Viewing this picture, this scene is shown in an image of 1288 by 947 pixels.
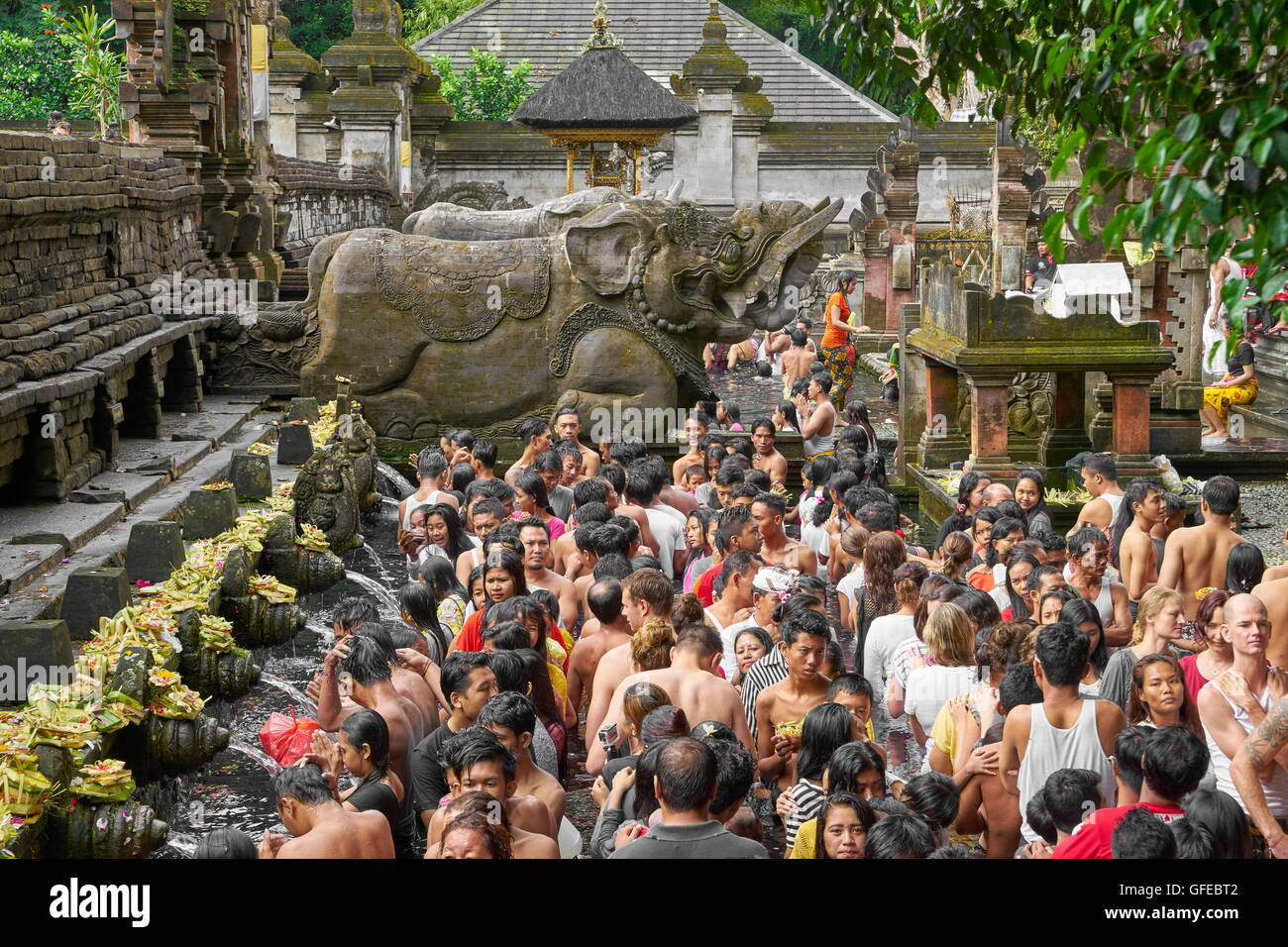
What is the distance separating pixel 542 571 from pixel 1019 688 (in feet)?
10.4

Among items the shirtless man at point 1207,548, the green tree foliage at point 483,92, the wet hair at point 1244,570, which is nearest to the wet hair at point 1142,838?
the wet hair at point 1244,570

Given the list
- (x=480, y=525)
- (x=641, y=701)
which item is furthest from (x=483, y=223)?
(x=641, y=701)

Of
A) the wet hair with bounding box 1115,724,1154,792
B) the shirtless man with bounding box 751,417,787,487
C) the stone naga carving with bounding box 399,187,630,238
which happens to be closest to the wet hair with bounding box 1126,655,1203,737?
the wet hair with bounding box 1115,724,1154,792

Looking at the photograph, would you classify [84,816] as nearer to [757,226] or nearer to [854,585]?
[854,585]

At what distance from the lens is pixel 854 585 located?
9.12m

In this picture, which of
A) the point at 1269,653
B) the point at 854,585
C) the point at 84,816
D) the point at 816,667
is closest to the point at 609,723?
the point at 816,667

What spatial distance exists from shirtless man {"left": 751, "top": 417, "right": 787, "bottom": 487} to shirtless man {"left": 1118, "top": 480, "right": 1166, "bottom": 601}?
3393mm

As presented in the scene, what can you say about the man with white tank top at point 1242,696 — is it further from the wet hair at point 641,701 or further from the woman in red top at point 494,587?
the woman in red top at point 494,587

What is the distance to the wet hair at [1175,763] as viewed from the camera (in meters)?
5.23

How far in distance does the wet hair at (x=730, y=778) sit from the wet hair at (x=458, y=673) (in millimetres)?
1233

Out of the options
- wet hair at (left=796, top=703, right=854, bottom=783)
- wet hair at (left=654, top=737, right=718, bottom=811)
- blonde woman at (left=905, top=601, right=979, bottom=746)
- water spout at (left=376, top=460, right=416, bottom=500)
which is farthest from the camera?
water spout at (left=376, top=460, right=416, bottom=500)

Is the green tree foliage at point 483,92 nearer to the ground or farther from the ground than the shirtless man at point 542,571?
farther from the ground

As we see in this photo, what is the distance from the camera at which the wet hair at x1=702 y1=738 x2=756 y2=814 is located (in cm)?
560

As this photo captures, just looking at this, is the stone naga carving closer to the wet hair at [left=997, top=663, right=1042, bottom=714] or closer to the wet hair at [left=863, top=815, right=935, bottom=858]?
the wet hair at [left=997, top=663, right=1042, bottom=714]
